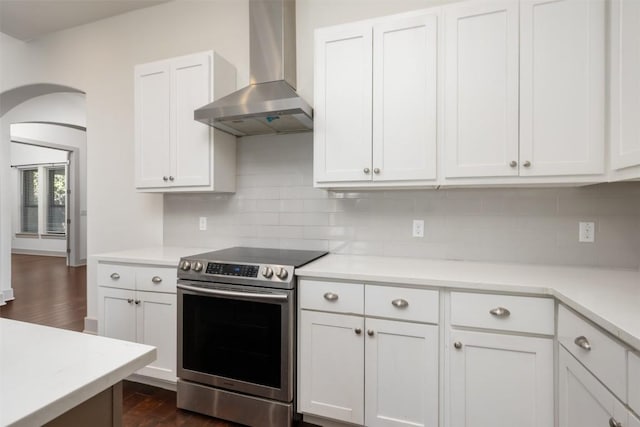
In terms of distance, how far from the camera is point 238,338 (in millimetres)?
2004

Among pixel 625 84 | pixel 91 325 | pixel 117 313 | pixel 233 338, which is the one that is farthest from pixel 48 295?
pixel 625 84

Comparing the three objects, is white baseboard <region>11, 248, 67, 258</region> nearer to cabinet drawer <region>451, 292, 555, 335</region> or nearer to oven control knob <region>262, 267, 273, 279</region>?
oven control knob <region>262, 267, 273, 279</region>

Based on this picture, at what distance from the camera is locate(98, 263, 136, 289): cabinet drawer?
94.0 inches

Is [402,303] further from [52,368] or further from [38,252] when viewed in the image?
[38,252]

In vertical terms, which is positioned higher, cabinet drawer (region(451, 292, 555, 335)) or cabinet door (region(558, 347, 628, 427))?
cabinet drawer (region(451, 292, 555, 335))

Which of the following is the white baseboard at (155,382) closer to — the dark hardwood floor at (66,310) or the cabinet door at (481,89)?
→ the dark hardwood floor at (66,310)

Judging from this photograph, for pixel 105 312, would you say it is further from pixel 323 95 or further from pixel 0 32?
pixel 0 32

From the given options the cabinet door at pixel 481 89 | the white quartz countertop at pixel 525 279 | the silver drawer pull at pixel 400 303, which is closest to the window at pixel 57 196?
the white quartz countertop at pixel 525 279

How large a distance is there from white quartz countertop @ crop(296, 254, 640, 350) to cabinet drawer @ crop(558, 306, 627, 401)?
54mm

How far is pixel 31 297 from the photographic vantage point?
4598mm

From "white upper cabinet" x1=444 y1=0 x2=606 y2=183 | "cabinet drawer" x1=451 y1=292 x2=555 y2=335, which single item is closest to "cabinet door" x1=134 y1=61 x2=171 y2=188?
"white upper cabinet" x1=444 y1=0 x2=606 y2=183

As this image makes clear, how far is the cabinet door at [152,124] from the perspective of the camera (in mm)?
2631

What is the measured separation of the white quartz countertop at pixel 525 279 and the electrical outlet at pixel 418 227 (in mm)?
192

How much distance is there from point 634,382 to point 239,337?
5.74 feet
